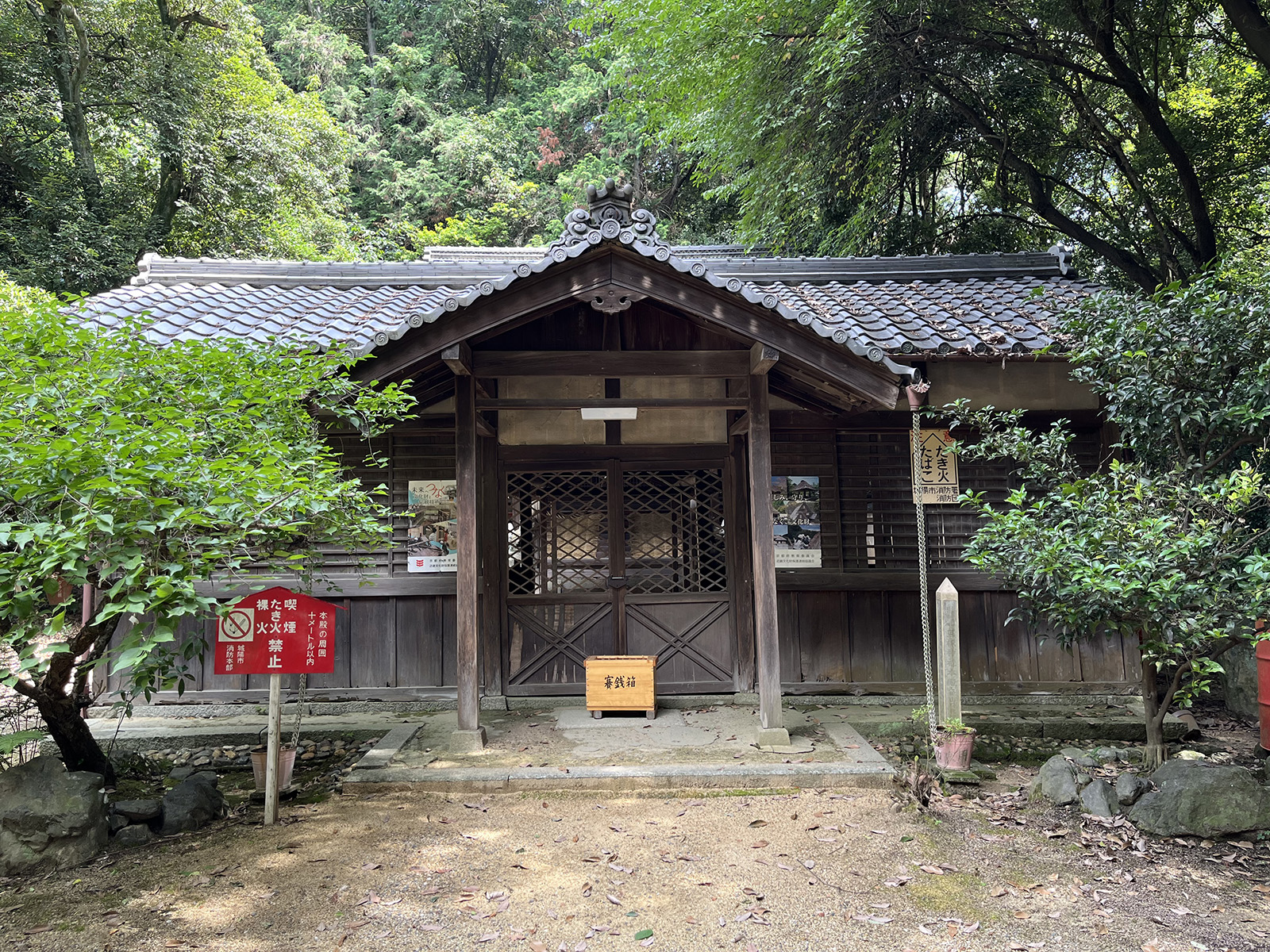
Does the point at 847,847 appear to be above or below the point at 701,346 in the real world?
below

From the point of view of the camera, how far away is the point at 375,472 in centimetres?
870

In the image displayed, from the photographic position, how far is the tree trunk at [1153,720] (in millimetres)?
6184

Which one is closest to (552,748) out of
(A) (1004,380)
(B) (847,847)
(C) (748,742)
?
(C) (748,742)

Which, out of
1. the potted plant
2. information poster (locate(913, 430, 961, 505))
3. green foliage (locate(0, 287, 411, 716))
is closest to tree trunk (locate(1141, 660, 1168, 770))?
the potted plant

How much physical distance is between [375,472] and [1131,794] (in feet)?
25.3

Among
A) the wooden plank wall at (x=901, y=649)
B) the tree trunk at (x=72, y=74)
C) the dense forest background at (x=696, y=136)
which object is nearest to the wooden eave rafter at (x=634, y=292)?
the wooden plank wall at (x=901, y=649)

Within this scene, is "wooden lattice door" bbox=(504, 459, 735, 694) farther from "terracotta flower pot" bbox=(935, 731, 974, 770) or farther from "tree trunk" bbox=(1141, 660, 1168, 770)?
"tree trunk" bbox=(1141, 660, 1168, 770)

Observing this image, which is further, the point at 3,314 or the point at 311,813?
the point at 311,813

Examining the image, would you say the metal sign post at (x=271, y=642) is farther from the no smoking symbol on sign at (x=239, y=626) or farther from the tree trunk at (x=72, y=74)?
the tree trunk at (x=72, y=74)

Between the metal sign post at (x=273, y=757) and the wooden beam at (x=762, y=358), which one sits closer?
the metal sign post at (x=273, y=757)

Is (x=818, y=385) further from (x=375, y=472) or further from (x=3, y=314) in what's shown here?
(x=3, y=314)

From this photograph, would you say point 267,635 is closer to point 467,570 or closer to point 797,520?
point 467,570

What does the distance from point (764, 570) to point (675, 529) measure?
6.89ft

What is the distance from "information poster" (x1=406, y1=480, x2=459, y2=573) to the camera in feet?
28.3
